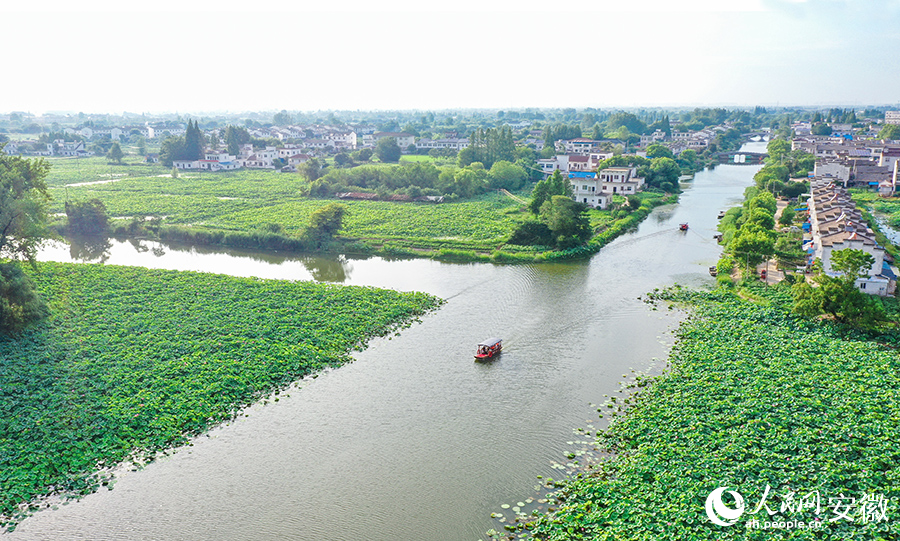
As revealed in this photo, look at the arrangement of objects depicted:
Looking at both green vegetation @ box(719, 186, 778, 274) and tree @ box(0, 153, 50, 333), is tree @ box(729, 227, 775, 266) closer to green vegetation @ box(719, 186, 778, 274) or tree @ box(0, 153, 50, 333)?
green vegetation @ box(719, 186, 778, 274)

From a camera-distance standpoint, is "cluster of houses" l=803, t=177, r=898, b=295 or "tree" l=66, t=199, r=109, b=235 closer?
"cluster of houses" l=803, t=177, r=898, b=295

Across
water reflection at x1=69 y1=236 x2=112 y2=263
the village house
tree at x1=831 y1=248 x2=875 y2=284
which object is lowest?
water reflection at x1=69 y1=236 x2=112 y2=263

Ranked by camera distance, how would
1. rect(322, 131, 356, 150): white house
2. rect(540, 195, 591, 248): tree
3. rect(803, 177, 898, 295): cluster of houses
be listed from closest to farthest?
rect(803, 177, 898, 295): cluster of houses
rect(540, 195, 591, 248): tree
rect(322, 131, 356, 150): white house

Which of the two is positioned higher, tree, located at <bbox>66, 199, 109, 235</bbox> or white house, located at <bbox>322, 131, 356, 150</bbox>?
white house, located at <bbox>322, 131, 356, 150</bbox>

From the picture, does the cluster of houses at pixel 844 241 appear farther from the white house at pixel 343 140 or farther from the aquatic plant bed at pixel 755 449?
the white house at pixel 343 140

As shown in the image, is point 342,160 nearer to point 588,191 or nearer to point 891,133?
point 588,191

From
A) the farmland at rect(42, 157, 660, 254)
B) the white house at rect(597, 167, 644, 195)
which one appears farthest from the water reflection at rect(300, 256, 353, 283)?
the white house at rect(597, 167, 644, 195)

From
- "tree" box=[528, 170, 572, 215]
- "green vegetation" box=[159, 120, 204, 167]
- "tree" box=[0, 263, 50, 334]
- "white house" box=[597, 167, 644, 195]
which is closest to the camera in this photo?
"tree" box=[0, 263, 50, 334]
